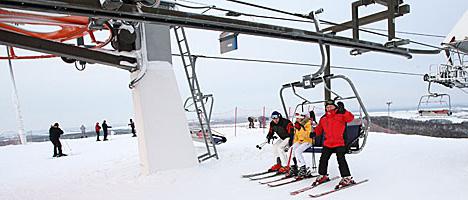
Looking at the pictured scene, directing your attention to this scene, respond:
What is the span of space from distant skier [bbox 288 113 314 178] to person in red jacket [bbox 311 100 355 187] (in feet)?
1.43

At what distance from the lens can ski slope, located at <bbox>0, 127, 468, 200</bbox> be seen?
4.88 metres

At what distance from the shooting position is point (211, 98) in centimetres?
845

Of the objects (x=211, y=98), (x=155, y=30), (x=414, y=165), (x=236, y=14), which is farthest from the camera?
(x=211, y=98)

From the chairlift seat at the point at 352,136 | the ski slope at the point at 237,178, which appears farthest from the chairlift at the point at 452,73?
the chairlift seat at the point at 352,136

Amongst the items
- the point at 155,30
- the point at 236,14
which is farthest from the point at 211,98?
the point at 236,14

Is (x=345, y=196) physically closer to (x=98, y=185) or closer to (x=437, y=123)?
(x=98, y=185)

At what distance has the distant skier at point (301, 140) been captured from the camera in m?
5.78

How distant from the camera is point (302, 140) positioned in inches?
229

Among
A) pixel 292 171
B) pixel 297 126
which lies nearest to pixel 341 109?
pixel 297 126

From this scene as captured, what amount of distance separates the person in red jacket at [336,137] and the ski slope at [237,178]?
0.23 m

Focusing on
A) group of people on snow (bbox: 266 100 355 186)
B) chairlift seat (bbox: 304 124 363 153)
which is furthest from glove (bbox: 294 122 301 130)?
chairlift seat (bbox: 304 124 363 153)

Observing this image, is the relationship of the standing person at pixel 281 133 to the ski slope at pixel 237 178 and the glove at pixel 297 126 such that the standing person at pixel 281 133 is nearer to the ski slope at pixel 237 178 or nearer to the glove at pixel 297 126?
the glove at pixel 297 126

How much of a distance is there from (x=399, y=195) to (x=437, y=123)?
807 inches

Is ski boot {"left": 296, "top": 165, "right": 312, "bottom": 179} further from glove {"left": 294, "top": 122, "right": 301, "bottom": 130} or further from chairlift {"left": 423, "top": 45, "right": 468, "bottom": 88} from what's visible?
chairlift {"left": 423, "top": 45, "right": 468, "bottom": 88}
